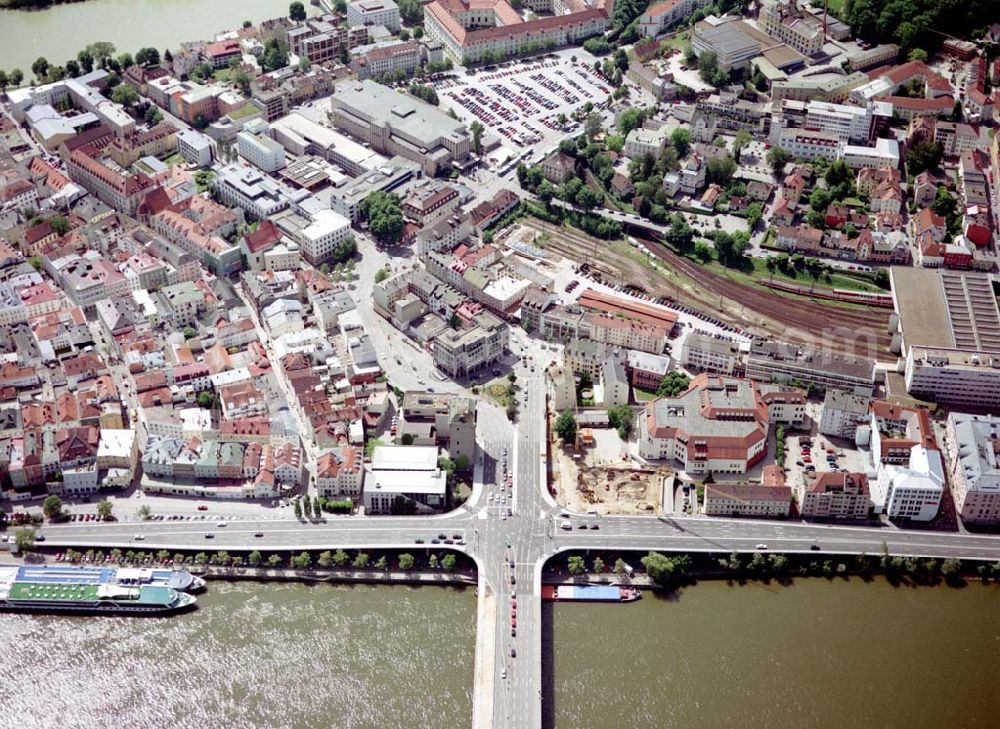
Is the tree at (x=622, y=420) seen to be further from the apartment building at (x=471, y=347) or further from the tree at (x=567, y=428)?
the apartment building at (x=471, y=347)

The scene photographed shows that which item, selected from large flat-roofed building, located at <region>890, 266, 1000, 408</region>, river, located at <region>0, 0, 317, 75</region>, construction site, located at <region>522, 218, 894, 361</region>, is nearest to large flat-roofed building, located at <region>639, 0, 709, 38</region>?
river, located at <region>0, 0, 317, 75</region>

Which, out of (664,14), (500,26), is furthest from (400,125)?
(664,14)

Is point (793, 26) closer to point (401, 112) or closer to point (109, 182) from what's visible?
point (401, 112)

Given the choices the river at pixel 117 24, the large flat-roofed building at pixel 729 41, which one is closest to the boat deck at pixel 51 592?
the river at pixel 117 24

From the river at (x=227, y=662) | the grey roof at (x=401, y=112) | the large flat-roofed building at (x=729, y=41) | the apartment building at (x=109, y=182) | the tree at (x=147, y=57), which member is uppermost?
the large flat-roofed building at (x=729, y=41)

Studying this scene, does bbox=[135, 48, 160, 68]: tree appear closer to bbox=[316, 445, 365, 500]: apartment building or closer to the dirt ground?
bbox=[316, 445, 365, 500]: apartment building

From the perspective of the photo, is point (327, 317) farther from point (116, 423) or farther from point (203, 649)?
point (203, 649)
